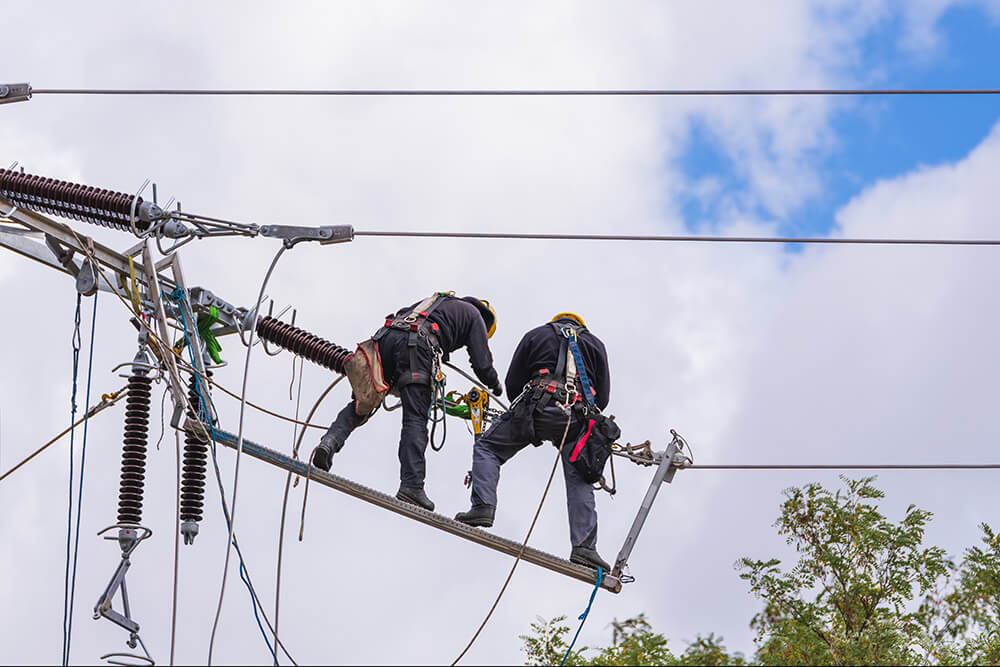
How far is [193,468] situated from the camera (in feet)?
27.7

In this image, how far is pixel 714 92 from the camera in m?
9.56

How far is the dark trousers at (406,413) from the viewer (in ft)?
27.7

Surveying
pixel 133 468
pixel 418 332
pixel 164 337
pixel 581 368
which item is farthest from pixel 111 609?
pixel 581 368

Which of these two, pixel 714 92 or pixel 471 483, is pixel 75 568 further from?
pixel 714 92

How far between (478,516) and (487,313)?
133 cm

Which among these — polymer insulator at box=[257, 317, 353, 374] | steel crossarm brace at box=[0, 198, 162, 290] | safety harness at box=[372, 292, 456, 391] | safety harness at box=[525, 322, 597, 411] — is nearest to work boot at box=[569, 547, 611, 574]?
safety harness at box=[525, 322, 597, 411]

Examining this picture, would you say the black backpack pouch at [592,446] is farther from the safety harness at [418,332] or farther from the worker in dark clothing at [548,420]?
the safety harness at [418,332]

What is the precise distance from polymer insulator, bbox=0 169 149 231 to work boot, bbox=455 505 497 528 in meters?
2.32

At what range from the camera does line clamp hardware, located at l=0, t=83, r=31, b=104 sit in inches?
345

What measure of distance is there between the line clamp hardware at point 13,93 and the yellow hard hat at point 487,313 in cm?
268

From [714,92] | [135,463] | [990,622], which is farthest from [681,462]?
[990,622]

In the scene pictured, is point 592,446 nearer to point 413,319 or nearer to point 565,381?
point 565,381

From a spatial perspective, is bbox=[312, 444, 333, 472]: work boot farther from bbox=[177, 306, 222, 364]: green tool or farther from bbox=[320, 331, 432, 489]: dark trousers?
bbox=[177, 306, 222, 364]: green tool

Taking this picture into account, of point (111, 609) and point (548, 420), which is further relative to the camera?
point (548, 420)
